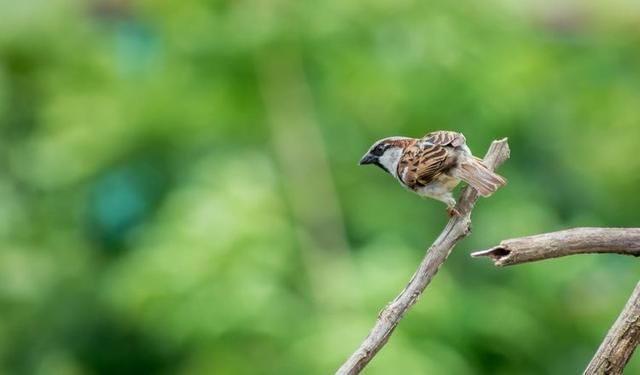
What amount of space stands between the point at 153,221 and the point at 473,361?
1.54 meters

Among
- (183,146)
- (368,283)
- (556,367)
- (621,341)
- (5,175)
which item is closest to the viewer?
(621,341)

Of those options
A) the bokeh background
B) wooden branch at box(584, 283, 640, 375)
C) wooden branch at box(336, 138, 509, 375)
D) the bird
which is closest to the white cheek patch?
the bird

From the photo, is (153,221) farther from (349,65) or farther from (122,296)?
(349,65)

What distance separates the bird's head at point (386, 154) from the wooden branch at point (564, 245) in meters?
0.80

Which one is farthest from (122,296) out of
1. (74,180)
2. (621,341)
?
(621,341)

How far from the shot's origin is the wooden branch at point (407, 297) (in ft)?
4.17

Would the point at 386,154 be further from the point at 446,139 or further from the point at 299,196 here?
the point at 299,196

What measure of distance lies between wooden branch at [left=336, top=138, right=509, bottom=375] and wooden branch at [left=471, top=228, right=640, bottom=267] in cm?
7

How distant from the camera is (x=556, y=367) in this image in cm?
460

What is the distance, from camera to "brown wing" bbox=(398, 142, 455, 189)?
90.5 inches

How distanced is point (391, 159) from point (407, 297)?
41.1 inches

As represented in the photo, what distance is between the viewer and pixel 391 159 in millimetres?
2371

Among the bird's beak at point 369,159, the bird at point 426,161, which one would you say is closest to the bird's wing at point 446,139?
the bird at point 426,161

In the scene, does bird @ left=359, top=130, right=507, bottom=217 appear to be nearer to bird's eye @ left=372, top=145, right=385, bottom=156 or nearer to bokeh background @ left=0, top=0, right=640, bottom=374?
bird's eye @ left=372, top=145, right=385, bottom=156
